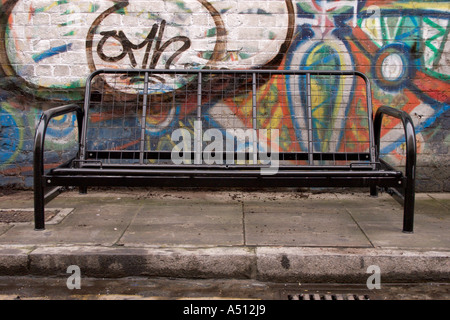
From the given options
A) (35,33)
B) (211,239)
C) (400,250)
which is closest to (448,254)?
(400,250)

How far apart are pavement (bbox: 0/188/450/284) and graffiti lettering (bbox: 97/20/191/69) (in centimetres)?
152

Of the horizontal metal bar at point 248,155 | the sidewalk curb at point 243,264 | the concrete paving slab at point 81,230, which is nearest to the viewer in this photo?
the sidewalk curb at point 243,264

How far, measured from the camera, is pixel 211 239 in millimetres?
3689

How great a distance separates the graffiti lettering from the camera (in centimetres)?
507

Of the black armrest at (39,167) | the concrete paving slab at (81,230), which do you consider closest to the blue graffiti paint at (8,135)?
the concrete paving slab at (81,230)

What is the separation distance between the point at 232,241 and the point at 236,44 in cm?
232

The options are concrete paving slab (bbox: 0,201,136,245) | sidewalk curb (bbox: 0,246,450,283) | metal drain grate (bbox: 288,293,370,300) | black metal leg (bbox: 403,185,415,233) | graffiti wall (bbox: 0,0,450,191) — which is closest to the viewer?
metal drain grate (bbox: 288,293,370,300)

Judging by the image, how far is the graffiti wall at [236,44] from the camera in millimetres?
5023

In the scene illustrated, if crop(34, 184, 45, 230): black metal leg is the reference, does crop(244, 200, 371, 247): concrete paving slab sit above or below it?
below

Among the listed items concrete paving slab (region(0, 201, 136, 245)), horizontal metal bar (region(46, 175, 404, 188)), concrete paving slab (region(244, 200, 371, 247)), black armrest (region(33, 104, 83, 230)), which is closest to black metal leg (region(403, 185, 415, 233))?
horizontal metal bar (region(46, 175, 404, 188))

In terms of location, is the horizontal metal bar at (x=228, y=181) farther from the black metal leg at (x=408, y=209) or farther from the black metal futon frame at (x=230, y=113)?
the black metal futon frame at (x=230, y=113)

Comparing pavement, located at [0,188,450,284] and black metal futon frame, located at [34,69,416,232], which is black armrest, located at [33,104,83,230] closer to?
pavement, located at [0,188,450,284]

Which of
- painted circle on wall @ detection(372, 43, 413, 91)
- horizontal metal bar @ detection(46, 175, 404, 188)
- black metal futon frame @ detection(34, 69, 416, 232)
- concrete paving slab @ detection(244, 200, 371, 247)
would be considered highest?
painted circle on wall @ detection(372, 43, 413, 91)
